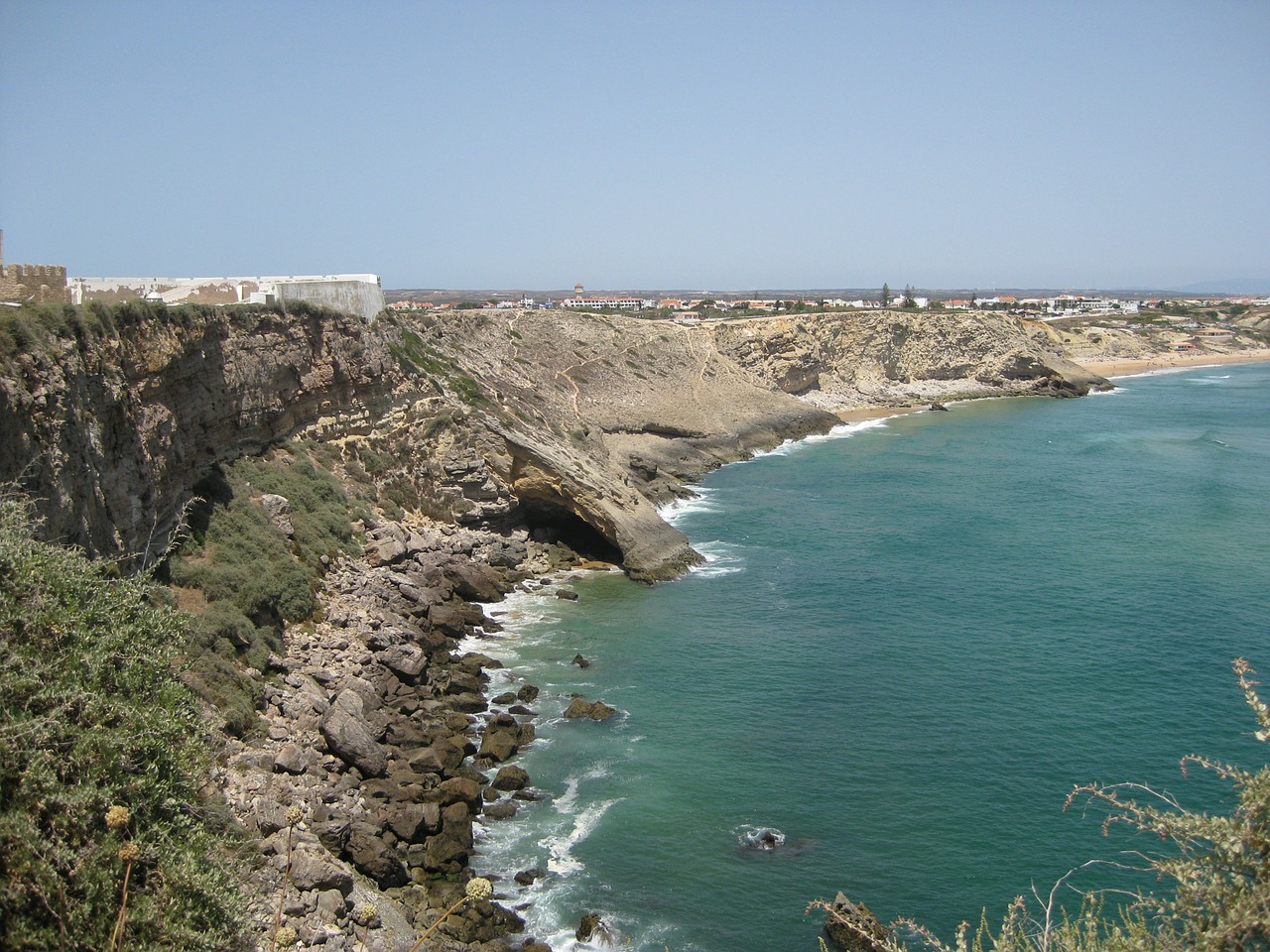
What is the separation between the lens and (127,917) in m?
8.78

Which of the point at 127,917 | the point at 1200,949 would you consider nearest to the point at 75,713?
the point at 127,917

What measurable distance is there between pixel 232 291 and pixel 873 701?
2216 cm

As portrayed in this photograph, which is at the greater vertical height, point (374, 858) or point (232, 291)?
point (232, 291)

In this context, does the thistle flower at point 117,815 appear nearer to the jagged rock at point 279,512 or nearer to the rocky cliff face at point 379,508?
the rocky cliff face at point 379,508

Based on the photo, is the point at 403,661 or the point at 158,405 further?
the point at 403,661

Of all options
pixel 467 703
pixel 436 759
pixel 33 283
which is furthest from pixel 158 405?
pixel 436 759

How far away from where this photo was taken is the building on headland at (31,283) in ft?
68.1

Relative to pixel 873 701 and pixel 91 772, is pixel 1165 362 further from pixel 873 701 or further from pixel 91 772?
pixel 91 772

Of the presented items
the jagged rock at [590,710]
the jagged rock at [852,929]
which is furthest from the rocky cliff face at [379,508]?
the jagged rock at [852,929]

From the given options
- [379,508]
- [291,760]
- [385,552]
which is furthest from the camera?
[379,508]

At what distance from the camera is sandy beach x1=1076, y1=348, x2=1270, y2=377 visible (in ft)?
370

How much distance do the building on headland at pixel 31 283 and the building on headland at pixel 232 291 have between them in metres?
0.66

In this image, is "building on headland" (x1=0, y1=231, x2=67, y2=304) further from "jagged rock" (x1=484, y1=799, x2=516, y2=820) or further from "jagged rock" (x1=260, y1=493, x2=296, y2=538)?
"jagged rock" (x1=484, y1=799, x2=516, y2=820)

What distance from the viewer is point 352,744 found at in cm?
1936
